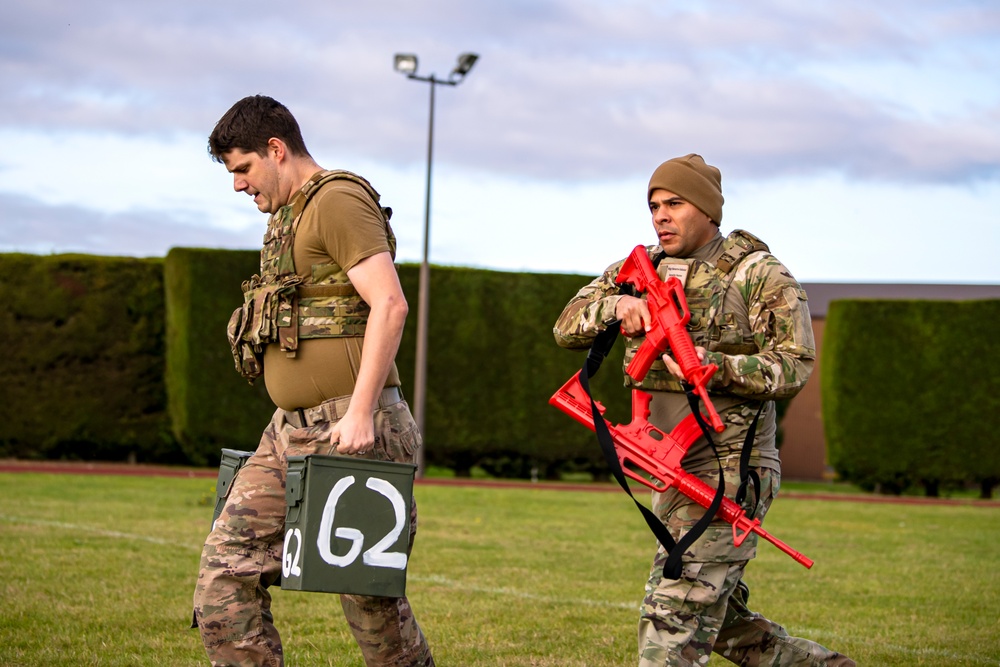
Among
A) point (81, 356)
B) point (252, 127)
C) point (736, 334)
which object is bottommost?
point (81, 356)

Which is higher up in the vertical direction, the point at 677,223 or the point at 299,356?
the point at 677,223

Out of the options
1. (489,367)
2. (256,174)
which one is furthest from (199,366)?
(256,174)

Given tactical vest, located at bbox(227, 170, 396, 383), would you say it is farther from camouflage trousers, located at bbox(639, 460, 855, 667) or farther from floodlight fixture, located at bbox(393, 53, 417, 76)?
floodlight fixture, located at bbox(393, 53, 417, 76)

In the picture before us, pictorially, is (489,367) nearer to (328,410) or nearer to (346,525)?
(328,410)

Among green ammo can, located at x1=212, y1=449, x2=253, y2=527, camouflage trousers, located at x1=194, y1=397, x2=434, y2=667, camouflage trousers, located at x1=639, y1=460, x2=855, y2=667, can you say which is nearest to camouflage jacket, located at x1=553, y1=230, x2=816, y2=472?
camouflage trousers, located at x1=639, y1=460, x2=855, y2=667

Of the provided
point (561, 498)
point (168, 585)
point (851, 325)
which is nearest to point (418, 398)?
point (561, 498)

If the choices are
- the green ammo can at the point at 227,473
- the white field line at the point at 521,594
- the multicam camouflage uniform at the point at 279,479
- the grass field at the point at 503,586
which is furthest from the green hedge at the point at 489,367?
the multicam camouflage uniform at the point at 279,479

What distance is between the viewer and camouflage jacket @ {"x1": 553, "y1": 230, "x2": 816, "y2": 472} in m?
3.90

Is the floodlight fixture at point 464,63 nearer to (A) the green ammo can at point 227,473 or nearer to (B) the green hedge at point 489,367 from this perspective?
(B) the green hedge at point 489,367

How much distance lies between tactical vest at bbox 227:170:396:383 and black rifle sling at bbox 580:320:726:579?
2.58 ft

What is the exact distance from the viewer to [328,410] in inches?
154

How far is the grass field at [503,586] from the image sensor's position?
19.5ft

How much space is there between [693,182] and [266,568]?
190 cm

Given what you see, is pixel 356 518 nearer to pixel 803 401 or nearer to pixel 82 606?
pixel 82 606
